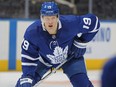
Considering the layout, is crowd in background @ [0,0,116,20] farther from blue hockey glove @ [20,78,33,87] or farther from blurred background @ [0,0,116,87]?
blue hockey glove @ [20,78,33,87]

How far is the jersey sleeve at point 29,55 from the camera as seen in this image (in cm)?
307

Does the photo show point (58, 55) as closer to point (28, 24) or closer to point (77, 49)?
point (77, 49)

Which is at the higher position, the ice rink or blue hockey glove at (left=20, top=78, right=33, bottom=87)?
blue hockey glove at (left=20, top=78, right=33, bottom=87)

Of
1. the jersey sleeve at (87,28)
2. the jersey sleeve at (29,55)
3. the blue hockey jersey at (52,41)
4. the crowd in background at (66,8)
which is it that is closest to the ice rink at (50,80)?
the crowd in background at (66,8)

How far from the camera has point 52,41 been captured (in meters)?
3.20

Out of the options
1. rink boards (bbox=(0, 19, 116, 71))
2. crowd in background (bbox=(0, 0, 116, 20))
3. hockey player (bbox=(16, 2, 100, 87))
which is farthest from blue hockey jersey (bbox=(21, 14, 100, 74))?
crowd in background (bbox=(0, 0, 116, 20))

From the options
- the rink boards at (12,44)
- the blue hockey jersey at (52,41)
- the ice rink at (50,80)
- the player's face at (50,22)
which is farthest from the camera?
the rink boards at (12,44)

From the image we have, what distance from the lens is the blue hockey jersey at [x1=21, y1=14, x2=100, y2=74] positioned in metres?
3.10

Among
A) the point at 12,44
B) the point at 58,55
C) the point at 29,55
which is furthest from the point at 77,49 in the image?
the point at 12,44

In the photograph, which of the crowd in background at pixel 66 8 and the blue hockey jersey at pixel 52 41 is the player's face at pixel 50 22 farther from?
the crowd in background at pixel 66 8

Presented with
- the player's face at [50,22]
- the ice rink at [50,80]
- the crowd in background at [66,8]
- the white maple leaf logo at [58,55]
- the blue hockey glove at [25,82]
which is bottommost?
the ice rink at [50,80]

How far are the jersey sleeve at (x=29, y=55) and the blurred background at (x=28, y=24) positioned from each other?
12.6 ft

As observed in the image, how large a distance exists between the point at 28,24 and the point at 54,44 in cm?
496

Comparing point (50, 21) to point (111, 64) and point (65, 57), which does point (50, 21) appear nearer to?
point (65, 57)
